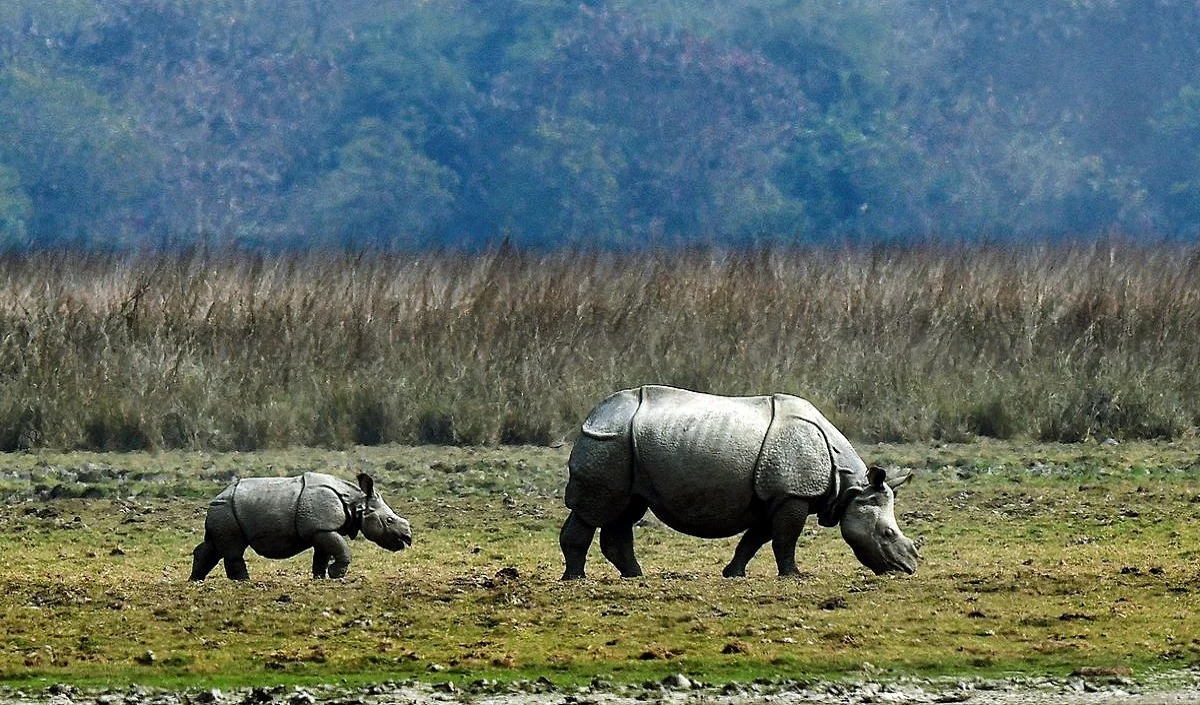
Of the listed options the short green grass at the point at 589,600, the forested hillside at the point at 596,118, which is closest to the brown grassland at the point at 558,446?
the short green grass at the point at 589,600

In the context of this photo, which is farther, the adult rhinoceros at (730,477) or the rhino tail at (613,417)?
the rhino tail at (613,417)

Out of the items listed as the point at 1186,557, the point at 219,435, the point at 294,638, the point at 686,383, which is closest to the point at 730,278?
the point at 686,383

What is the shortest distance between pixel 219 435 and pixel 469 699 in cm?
1090

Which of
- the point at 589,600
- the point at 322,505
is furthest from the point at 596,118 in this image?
the point at 589,600

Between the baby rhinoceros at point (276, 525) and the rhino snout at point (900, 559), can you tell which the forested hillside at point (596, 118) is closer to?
the baby rhinoceros at point (276, 525)

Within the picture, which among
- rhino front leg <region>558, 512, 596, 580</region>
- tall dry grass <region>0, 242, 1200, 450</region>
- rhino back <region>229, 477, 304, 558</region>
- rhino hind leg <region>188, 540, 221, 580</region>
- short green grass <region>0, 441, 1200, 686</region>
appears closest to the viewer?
short green grass <region>0, 441, 1200, 686</region>

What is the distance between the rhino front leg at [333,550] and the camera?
14141 mm

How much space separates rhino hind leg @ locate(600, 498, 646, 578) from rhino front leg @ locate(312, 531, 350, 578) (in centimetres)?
155

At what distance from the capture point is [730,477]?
13.3 meters

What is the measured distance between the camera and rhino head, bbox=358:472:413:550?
14.5 metres

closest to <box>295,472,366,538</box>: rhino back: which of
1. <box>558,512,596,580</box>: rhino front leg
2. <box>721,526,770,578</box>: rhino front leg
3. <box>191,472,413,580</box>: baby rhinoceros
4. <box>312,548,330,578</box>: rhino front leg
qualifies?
<box>191,472,413,580</box>: baby rhinoceros

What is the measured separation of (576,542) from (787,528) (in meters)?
1.20

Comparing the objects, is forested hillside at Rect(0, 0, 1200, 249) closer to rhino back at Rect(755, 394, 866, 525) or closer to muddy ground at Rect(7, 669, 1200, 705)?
rhino back at Rect(755, 394, 866, 525)

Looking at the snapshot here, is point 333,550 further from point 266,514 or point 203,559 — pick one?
point 203,559
